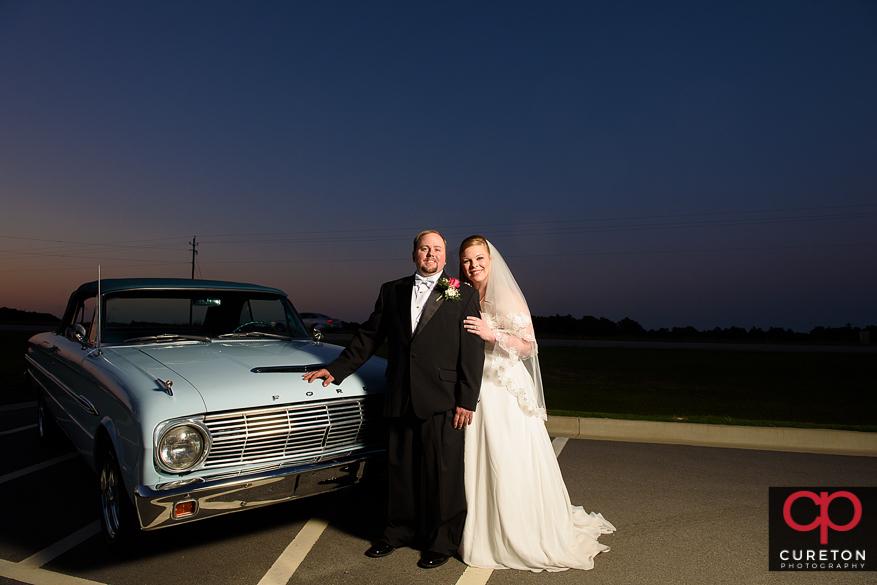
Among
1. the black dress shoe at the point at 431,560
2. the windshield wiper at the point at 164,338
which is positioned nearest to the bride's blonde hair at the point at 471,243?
the black dress shoe at the point at 431,560

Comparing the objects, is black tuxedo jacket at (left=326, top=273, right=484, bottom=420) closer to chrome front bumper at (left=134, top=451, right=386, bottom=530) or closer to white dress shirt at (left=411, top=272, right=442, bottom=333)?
white dress shirt at (left=411, top=272, right=442, bottom=333)

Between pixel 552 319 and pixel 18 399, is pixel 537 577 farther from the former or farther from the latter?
pixel 552 319

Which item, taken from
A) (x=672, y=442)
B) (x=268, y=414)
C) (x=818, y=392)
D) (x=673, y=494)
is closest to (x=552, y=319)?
(x=818, y=392)

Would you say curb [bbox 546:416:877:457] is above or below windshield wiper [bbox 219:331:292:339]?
below

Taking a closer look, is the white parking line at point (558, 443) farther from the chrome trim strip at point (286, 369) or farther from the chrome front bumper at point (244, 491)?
the chrome trim strip at point (286, 369)

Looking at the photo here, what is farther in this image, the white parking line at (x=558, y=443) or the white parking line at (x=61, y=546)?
the white parking line at (x=558, y=443)

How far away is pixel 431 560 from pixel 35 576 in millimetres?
2147

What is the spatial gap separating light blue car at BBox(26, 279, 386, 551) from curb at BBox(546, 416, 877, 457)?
3.36 m

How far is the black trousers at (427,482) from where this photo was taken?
3189 millimetres

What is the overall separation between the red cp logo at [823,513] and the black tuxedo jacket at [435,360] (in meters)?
2.48

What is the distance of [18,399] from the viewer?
27.0 feet

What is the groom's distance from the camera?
3184mm

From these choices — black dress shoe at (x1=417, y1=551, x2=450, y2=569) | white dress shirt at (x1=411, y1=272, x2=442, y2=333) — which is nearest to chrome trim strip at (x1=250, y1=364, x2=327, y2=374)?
white dress shirt at (x1=411, y1=272, x2=442, y2=333)

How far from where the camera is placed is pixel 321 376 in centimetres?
343
